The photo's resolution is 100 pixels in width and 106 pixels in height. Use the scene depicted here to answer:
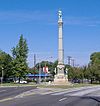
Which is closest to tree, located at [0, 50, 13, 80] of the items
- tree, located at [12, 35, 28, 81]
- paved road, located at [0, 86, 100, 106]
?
tree, located at [12, 35, 28, 81]

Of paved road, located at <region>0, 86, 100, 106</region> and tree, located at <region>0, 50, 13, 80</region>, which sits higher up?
tree, located at <region>0, 50, 13, 80</region>

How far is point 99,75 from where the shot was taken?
11788cm

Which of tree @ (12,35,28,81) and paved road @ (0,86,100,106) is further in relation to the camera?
tree @ (12,35,28,81)

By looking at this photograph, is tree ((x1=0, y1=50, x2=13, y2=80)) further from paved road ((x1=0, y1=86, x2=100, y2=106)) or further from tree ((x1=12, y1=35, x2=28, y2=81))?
paved road ((x1=0, y1=86, x2=100, y2=106))

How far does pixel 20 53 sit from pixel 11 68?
514 cm

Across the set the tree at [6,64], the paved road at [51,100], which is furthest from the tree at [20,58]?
the paved road at [51,100]

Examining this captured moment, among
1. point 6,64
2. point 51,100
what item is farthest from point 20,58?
point 51,100

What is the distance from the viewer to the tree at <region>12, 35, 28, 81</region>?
111 metres

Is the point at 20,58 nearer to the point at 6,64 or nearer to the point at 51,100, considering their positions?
the point at 6,64

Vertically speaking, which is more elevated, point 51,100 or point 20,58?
point 20,58

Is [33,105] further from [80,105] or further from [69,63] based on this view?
[69,63]

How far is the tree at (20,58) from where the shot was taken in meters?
111

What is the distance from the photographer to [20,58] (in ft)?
368

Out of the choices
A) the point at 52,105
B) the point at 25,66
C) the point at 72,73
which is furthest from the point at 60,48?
the point at 72,73
